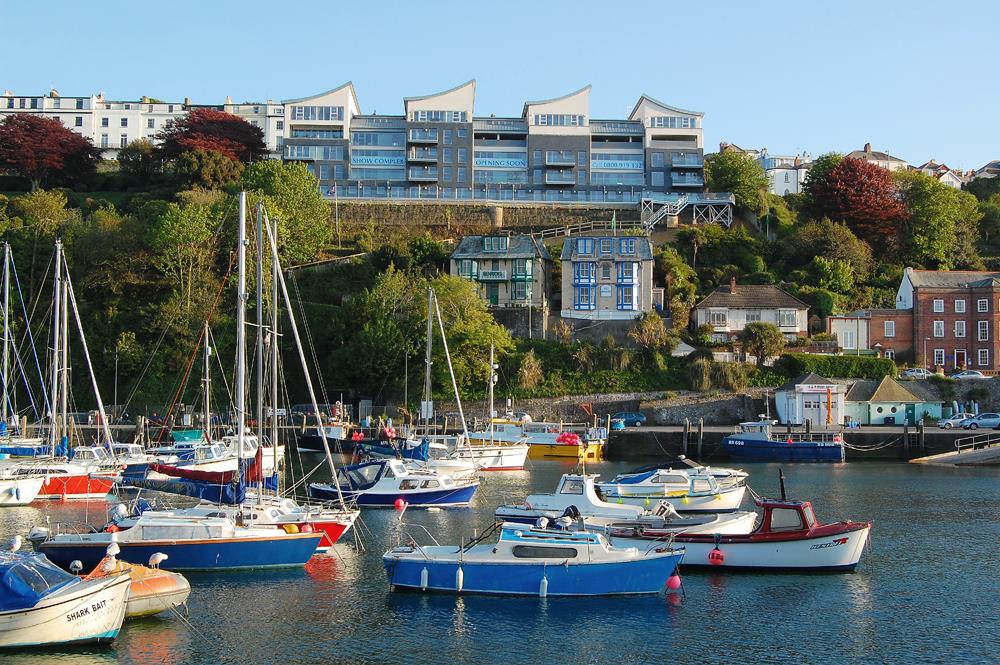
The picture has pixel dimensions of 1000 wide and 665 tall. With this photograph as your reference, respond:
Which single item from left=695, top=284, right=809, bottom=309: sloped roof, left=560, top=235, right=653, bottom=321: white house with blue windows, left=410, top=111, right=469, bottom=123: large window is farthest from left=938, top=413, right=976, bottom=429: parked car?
left=410, top=111, right=469, bottom=123: large window

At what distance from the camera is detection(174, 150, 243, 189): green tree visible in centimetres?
9307

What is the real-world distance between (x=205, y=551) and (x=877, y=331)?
6181 cm

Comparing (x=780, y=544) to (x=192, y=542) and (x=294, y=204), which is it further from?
(x=294, y=204)

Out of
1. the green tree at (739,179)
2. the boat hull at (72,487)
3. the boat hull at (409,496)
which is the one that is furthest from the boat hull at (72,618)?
the green tree at (739,179)

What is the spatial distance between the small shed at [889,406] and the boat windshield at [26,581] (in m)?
56.7

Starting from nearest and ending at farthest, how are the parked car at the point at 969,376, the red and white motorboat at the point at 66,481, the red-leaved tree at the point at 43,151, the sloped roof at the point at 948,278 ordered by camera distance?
the red and white motorboat at the point at 66,481 → the parked car at the point at 969,376 → the sloped roof at the point at 948,278 → the red-leaved tree at the point at 43,151

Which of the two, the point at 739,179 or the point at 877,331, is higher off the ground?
the point at 739,179

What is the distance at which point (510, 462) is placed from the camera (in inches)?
2179

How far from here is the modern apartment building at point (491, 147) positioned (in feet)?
338

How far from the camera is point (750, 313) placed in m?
77.6

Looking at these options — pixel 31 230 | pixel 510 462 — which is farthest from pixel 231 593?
pixel 31 230

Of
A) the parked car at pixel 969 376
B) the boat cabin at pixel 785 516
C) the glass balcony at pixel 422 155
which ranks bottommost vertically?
the boat cabin at pixel 785 516

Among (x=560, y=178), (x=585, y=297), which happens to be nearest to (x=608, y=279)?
(x=585, y=297)

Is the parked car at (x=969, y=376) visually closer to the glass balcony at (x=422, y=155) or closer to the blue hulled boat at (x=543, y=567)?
the blue hulled boat at (x=543, y=567)
